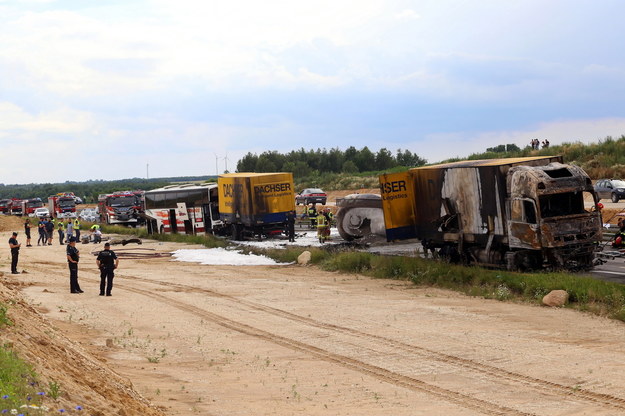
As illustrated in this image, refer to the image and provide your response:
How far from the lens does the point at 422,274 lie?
25.6 metres

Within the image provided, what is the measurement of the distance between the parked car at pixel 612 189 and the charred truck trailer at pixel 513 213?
24.1 meters

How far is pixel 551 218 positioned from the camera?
74.4 ft

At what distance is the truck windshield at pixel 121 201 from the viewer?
6081cm

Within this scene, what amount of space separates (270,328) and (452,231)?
9845 millimetres

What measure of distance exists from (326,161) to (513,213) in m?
98.7

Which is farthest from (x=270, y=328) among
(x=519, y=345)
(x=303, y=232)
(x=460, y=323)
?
(x=303, y=232)

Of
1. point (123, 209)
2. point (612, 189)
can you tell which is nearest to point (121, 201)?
point (123, 209)

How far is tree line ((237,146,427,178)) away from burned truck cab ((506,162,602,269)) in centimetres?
8550

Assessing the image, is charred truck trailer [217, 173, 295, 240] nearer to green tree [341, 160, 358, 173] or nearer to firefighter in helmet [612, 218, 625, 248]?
firefighter in helmet [612, 218, 625, 248]

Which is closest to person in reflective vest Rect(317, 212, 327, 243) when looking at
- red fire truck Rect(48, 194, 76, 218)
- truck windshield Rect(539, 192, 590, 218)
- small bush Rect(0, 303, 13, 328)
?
truck windshield Rect(539, 192, 590, 218)

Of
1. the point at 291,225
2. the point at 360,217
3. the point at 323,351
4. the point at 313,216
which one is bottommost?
the point at 323,351

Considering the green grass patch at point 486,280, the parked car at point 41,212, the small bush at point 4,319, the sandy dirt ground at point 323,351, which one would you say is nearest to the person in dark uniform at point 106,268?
the sandy dirt ground at point 323,351

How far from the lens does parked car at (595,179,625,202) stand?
1897 inches

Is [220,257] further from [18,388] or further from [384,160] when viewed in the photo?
[384,160]
